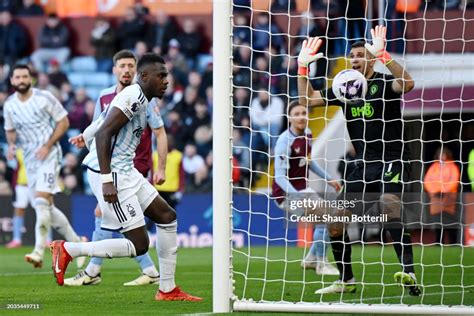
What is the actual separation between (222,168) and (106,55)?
15836 mm

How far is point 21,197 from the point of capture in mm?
18703

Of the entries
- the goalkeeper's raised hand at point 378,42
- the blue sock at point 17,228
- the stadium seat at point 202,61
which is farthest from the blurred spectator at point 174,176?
the goalkeeper's raised hand at point 378,42

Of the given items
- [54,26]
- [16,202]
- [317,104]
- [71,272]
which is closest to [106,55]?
[54,26]

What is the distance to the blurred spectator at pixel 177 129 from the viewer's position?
70.0ft

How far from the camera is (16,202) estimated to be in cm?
1900

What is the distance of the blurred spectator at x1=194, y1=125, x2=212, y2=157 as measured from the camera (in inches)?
834

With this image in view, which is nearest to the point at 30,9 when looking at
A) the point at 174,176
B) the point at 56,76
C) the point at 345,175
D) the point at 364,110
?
the point at 56,76

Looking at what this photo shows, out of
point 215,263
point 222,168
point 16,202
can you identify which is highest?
point 222,168

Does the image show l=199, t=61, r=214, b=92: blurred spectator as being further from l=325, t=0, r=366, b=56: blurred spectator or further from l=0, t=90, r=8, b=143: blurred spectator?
l=0, t=90, r=8, b=143: blurred spectator

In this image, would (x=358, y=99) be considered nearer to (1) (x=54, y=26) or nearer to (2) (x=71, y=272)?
(2) (x=71, y=272)

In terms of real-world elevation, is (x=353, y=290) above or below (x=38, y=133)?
below

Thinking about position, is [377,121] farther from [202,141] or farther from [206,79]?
[206,79]

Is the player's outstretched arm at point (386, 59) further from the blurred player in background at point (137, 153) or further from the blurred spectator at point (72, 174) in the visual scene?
the blurred spectator at point (72, 174)

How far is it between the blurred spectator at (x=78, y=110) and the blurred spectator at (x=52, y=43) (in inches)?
67.8
